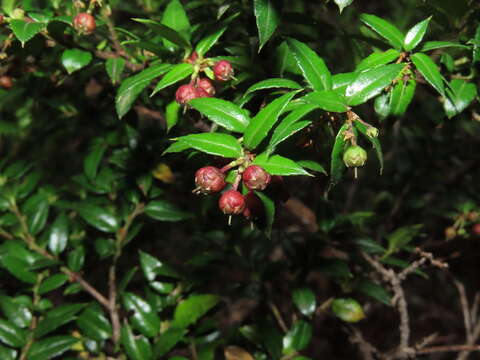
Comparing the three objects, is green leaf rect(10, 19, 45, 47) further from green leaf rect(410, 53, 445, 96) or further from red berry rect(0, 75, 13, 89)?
green leaf rect(410, 53, 445, 96)

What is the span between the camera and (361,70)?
75 cm

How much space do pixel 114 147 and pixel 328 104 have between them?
0.74 meters

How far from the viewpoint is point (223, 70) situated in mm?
764

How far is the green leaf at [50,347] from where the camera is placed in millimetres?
972

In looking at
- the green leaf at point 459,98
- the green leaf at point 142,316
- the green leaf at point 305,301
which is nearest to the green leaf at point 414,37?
the green leaf at point 459,98

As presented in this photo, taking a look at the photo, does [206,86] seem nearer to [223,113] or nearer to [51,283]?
[223,113]

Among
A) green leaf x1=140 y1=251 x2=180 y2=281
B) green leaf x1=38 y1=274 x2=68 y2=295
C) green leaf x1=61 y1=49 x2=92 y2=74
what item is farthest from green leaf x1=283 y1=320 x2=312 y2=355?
green leaf x1=61 y1=49 x2=92 y2=74

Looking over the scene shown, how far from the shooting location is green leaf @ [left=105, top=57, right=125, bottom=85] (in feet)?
2.88

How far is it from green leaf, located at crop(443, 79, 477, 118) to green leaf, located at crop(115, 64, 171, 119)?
492 millimetres

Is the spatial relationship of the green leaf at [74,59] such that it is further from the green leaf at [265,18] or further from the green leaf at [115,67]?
the green leaf at [265,18]

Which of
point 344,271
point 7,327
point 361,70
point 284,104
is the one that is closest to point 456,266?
point 344,271

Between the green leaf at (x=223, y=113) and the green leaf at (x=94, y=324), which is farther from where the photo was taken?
the green leaf at (x=94, y=324)

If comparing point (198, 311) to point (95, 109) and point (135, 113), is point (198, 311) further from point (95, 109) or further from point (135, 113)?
point (95, 109)

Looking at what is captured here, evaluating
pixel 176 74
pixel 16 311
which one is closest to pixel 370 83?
pixel 176 74
